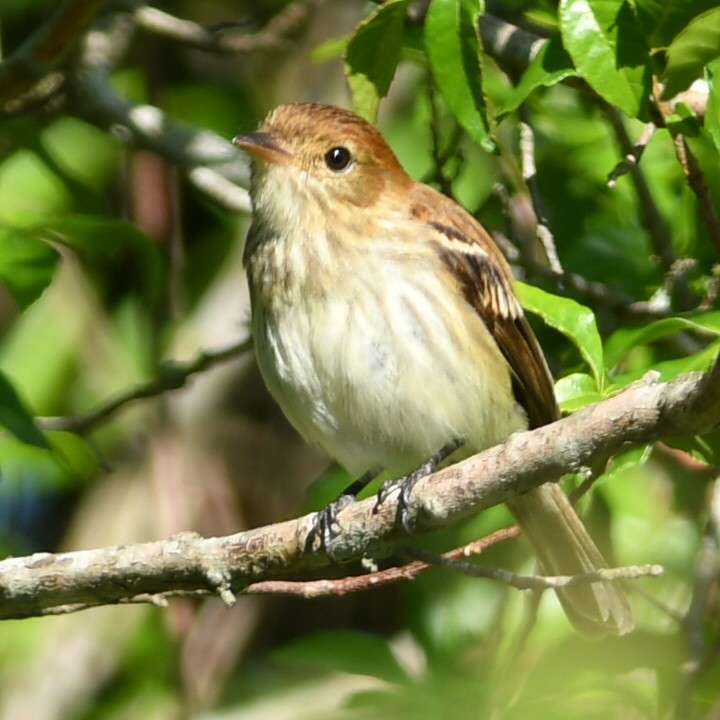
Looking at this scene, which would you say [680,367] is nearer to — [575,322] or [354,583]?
[575,322]

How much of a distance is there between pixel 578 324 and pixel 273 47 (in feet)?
8.37

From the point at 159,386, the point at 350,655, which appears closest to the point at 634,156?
the point at 350,655

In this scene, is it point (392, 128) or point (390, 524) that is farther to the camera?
point (392, 128)

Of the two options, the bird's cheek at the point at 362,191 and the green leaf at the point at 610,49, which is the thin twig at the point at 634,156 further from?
the bird's cheek at the point at 362,191

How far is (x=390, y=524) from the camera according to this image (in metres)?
3.45

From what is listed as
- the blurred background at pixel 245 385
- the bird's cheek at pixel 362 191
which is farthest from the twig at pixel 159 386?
the bird's cheek at pixel 362 191

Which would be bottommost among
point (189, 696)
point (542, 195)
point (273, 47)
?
point (189, 696)

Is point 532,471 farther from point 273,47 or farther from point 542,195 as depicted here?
point 273,47

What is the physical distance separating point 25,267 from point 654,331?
1.70 meters

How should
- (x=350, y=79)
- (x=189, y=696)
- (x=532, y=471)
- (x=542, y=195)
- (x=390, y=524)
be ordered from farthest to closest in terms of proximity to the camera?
(x=189, y=696) → (x=542, y=195) → (x=350, y=79) → (x=390, y=524) → (x=532, y=471)

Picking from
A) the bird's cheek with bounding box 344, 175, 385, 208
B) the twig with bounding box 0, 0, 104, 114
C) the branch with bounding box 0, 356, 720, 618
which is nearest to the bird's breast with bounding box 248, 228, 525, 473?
the bird's cheek with bounding box 344, 175, 385, 208

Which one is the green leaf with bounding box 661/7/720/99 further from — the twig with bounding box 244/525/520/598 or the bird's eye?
the twig with bounding box 244/525/520/598

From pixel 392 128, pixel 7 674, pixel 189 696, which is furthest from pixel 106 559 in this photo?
pixel 392 128

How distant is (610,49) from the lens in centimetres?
350
